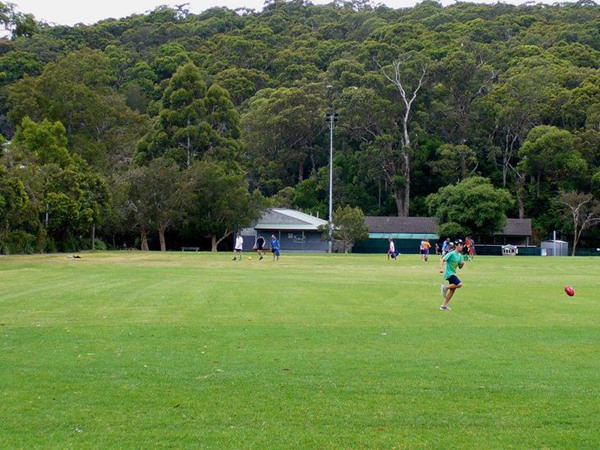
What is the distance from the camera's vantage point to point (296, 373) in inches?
407

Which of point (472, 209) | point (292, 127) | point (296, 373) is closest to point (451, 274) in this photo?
point (296, 373)

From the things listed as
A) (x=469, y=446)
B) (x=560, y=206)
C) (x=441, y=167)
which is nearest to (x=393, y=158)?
(x=441, y=167)

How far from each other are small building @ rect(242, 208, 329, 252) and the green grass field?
59.2m

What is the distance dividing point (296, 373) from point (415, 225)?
76624 mm

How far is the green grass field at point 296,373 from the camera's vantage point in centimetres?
752

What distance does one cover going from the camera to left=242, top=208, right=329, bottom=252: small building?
265 feet

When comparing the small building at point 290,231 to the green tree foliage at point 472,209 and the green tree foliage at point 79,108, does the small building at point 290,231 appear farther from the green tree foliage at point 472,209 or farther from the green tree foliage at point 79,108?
the green tree foliage at point 79,108

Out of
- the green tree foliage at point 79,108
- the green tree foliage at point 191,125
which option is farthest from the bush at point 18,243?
the green tree foliage at point 191,125

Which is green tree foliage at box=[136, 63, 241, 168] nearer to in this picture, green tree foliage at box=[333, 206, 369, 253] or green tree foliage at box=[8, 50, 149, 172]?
green tree foliage at box=[8, 50, 149, 172]

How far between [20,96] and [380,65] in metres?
46.2

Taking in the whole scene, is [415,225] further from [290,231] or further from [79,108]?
[79,108]

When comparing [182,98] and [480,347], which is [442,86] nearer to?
[182,98]

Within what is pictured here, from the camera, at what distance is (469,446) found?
280 inches

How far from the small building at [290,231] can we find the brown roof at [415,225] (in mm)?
6368
